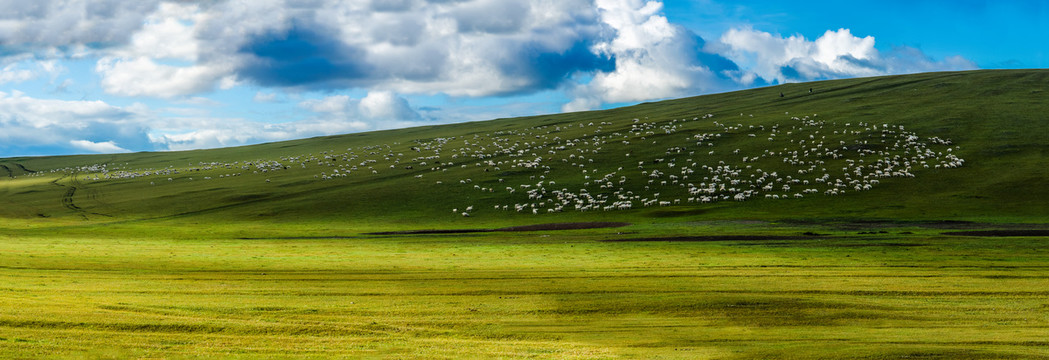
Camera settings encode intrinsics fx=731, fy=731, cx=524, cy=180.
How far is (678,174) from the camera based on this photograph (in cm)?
9906

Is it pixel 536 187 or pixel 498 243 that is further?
pixel 536 187

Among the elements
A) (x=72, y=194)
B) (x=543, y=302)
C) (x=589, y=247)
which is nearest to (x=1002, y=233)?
(x=589, y=247)

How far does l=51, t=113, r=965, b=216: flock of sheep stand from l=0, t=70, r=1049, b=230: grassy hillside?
0.38m

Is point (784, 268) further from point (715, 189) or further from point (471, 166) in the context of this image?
point (471, 166)

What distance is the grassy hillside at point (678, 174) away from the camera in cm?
8162

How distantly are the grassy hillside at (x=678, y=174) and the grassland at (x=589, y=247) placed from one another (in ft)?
2.04

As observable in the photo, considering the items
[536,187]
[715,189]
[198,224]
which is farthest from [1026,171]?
[198,224]

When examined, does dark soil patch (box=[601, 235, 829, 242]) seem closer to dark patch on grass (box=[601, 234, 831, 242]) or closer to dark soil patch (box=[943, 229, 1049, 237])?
dark patch on grass (box=[601, 234, 831, 242])

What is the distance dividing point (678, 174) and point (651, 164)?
834 cm

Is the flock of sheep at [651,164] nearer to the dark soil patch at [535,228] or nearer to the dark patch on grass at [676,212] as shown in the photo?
the dark patch on grass at [676,212]

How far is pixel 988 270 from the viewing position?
35750 millimetres

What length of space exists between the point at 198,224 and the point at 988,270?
258 feet

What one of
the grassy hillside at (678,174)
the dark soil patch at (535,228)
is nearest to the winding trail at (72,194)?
the grassy hillside at (678,174)

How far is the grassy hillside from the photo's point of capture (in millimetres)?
81625
